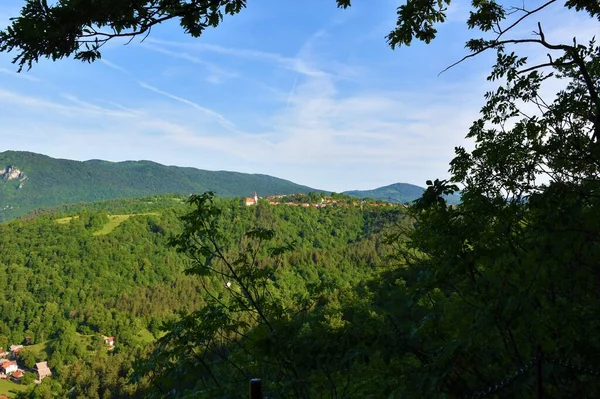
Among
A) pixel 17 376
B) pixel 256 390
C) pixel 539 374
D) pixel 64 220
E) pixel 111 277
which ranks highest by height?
pixel 539 374

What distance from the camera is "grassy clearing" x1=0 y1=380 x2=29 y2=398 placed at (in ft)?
183

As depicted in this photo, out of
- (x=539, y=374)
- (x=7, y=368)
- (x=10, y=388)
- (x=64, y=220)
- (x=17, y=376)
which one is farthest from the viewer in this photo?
(x=64, y=220)

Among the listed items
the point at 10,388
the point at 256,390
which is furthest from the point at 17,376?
the point at 256,390

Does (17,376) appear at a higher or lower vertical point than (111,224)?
lower

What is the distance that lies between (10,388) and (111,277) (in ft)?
170

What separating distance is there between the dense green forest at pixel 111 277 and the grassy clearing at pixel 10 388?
5076 mm

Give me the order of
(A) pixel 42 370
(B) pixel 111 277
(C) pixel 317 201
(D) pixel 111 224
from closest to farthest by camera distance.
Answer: (A) pixel 42 370 → (B) pixel 111 277 → (D) pixel 111 224 → (C) pixel 317 201

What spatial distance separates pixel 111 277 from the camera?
10962 centimetres

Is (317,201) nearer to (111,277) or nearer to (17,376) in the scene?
(111,277)

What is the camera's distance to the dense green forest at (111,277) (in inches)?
2618

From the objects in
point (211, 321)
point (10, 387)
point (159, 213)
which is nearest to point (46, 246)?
point (159, 213)

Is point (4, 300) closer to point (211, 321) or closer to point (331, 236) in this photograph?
point (331, 236)

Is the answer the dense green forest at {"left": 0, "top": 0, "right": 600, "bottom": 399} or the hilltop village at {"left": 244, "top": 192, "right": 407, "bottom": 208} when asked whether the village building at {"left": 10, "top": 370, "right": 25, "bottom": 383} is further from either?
the hilltop village at {"left": 244, "top": 192, "right": 407, "bottom": 208}

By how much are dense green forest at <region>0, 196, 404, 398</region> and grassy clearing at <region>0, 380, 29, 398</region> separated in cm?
508
